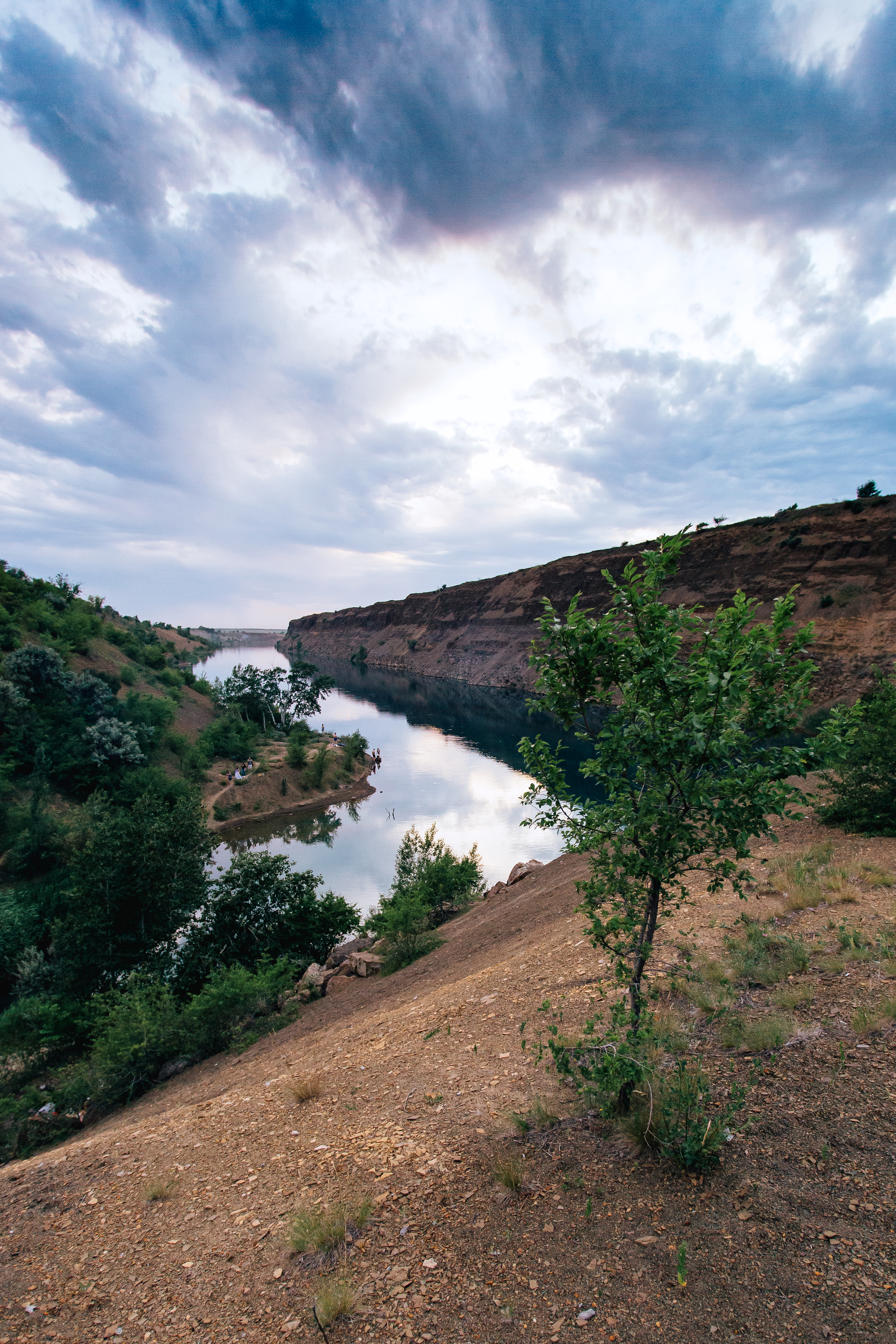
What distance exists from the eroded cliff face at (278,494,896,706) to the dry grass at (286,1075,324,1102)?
323 inches

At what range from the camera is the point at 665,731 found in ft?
12.2

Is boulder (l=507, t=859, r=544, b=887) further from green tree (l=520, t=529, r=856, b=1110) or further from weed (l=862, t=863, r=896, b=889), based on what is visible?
green tree (l=520, t=529, r=856, b=1110)

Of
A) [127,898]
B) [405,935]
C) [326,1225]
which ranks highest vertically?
[326,1225]

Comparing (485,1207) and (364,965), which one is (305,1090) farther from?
(364,965)

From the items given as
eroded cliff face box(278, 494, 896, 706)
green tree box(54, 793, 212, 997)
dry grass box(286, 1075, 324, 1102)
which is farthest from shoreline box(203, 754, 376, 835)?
dry grass box(286, 1075, 324, 1102)

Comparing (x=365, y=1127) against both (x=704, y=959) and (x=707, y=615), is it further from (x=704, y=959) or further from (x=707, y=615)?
(x=707, y=615)

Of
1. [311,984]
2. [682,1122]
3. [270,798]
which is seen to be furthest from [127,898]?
[270,798]

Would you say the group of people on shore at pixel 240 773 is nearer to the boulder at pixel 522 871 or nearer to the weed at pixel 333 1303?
the boulder at pixel 522 871

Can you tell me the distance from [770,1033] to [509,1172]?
2.84 metres

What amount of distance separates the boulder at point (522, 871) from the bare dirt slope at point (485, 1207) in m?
12.8

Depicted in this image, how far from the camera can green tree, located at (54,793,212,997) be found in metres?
15.1

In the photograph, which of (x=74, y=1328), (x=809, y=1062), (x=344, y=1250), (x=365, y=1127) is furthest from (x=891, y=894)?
(x=74, y=1328)

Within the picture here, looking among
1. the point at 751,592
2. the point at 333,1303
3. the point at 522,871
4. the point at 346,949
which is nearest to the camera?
the point at 333,1303

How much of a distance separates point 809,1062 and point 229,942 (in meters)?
15.7
